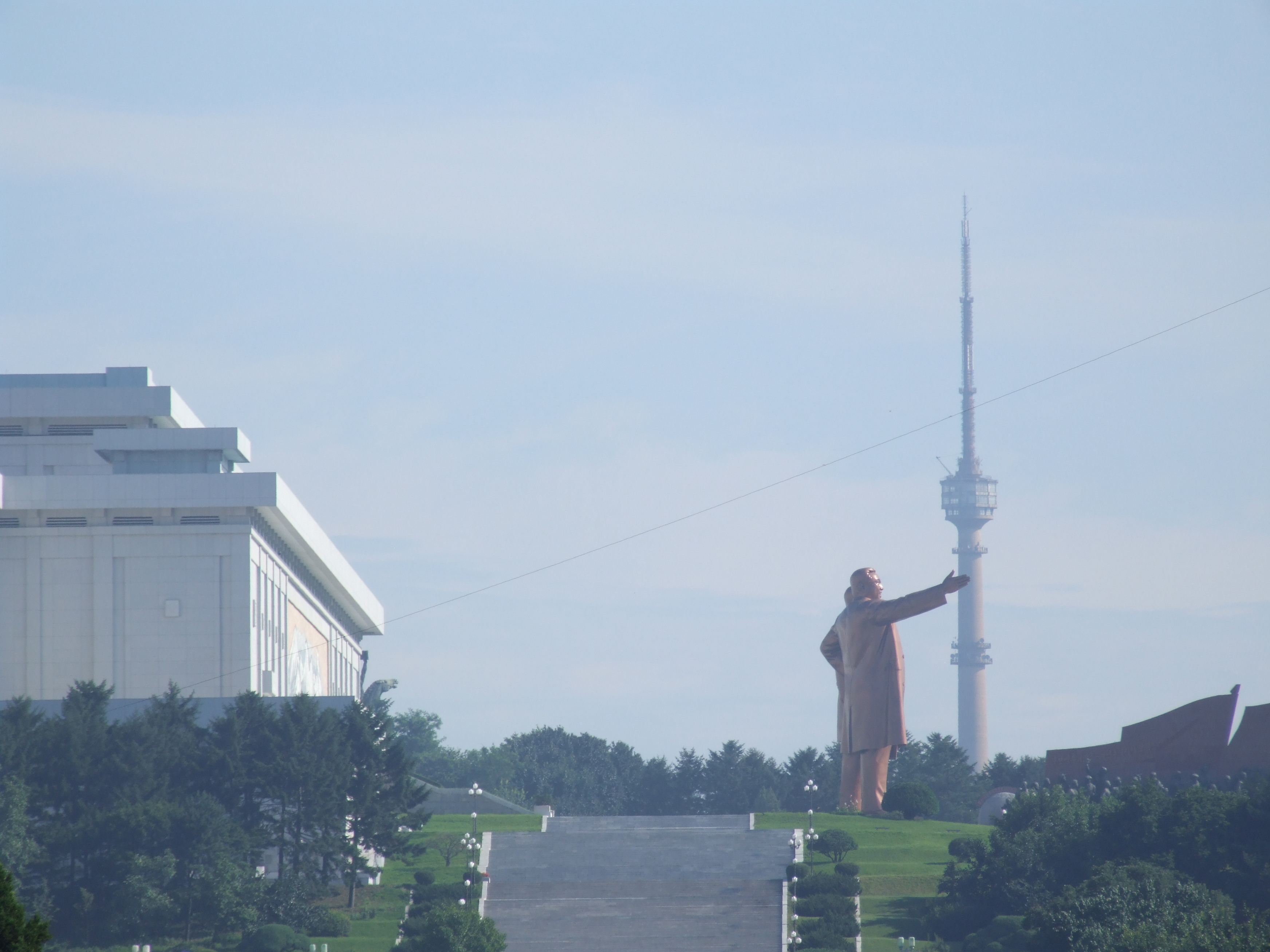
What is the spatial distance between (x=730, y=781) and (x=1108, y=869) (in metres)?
43.9

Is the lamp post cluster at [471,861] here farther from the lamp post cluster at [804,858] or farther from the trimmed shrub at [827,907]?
the trimmed shrub at [827,907]

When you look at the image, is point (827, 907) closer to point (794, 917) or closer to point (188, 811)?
point (794, 917)

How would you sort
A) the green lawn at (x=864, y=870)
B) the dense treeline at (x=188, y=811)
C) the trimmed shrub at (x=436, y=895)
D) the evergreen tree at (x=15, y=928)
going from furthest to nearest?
the trimmed shrub at (x=436, y=895)
the green lawn at (x=864, y=870)
the dense treeline at (x=188, y=811)
the evergreen tree at (x=15, y=928)

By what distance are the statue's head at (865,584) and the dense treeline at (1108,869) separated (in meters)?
11.3

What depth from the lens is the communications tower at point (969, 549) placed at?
149 meters

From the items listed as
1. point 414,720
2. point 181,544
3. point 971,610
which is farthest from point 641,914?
point 971,610

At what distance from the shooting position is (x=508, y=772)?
100 meters

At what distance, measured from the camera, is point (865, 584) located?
5669 cm

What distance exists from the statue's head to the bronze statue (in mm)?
16

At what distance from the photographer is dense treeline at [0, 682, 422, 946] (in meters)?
41.5

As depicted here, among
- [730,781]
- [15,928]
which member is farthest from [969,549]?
[15,928]

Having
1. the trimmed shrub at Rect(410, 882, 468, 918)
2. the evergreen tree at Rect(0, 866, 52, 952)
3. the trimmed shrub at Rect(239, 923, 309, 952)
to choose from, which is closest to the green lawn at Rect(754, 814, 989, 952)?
the trimmed shrub at Rect(410, 882, 468, 918)

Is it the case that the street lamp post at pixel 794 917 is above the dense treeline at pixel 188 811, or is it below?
below

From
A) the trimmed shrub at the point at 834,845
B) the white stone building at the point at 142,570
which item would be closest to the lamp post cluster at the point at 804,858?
the trimmed shrub at the point at 834,845
